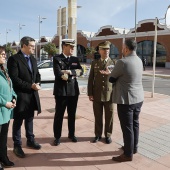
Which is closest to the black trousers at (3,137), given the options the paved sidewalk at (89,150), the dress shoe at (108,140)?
the paved sidewalk at (89,150)

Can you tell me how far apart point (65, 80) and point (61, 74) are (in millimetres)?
149

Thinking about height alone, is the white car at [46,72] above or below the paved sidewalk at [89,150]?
above

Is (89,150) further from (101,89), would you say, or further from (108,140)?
(101,89)

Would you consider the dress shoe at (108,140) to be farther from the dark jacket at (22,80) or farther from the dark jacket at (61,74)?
the dark jacket at (22,80)

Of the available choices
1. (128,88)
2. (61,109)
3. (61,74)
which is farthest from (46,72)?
(128,88)

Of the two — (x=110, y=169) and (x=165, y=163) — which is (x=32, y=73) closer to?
(x=110, y=169)

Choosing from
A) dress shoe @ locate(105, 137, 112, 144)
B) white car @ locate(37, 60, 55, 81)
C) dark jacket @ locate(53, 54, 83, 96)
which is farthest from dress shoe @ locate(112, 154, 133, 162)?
white car @ locate(37, 60, 55, 81)

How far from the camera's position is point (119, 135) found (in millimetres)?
4820

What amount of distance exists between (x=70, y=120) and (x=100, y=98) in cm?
73

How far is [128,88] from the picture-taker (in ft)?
11.5

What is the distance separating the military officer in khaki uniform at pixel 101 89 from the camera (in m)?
4.28

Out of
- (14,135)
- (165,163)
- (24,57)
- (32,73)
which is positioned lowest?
(165,163)

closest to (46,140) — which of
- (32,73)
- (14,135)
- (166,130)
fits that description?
(14,135)

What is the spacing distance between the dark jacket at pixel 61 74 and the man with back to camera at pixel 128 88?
0.89 metres
